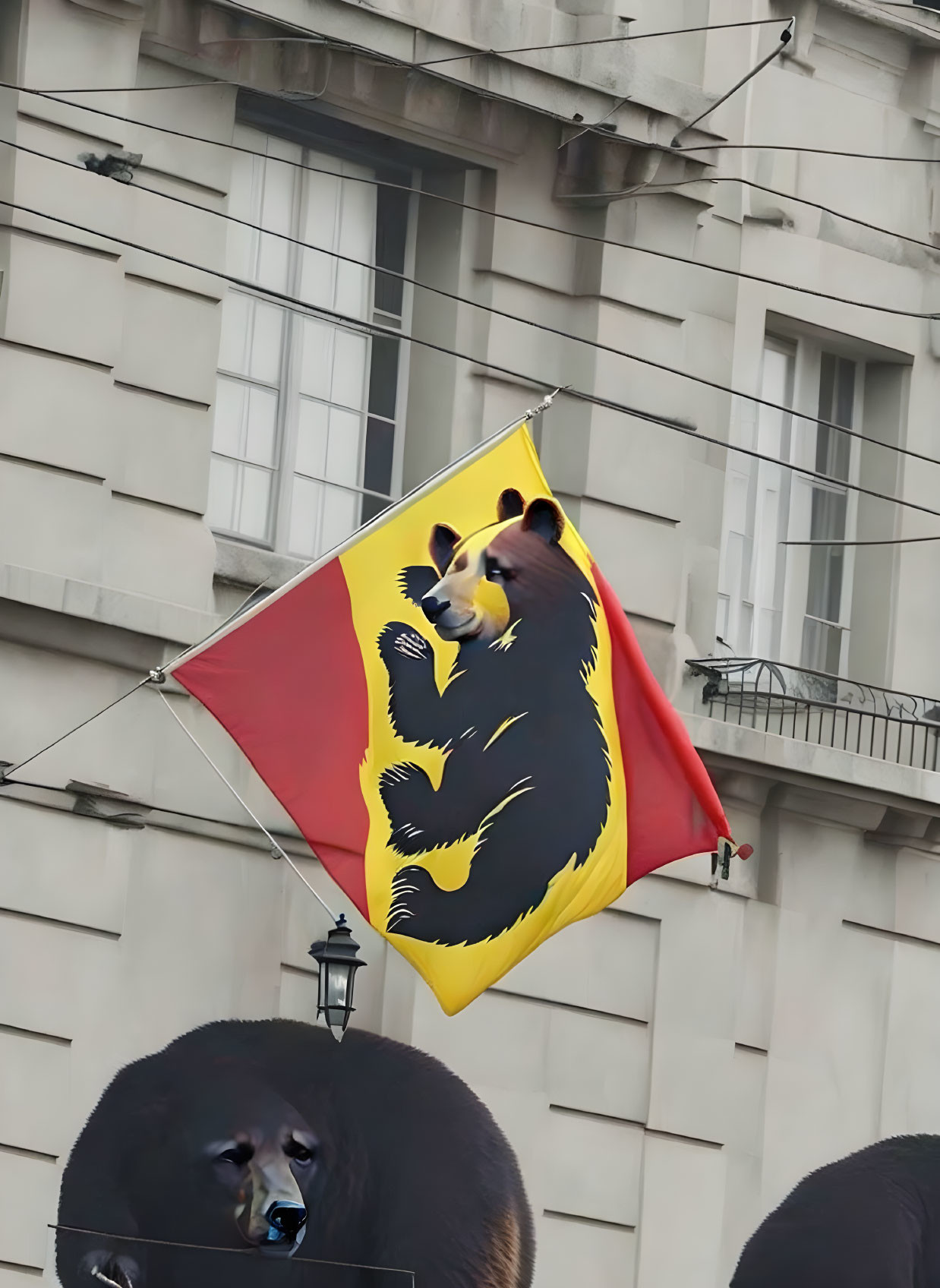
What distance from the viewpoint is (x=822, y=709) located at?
19797 mm

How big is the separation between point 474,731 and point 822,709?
4238mm

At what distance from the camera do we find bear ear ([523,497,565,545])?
16000mm

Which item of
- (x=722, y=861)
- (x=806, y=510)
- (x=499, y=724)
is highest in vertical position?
(x=806, y=510)

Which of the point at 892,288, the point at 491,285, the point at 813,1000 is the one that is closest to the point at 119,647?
the point at 491,285

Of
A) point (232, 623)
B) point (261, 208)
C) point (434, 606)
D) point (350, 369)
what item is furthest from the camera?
point (350, 369)

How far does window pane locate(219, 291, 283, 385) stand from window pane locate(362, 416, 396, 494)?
0.77m

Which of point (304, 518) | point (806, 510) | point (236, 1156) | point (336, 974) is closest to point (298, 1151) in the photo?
point (236, 1156)

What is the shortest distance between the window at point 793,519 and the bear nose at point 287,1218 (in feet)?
17.6

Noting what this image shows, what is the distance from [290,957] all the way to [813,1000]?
3843mm

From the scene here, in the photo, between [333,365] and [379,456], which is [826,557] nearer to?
[379,456]

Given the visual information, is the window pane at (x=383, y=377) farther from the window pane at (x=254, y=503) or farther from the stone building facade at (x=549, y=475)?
the window pane at (x=254, y=503)

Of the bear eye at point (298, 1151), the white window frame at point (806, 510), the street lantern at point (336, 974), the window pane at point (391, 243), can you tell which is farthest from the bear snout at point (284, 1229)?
the white window frame at point (806, 510)

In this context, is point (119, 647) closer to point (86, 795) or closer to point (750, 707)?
point (86, 795)

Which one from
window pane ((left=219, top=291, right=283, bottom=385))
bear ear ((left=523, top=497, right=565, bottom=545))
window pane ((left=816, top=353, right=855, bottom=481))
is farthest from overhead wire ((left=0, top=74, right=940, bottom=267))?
bear ear ((left=523, top=497, right=565, bottom=545))
